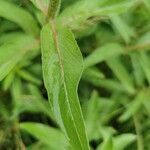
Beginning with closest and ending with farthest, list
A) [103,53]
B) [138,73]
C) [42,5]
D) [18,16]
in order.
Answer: [42,5], [18,16], [103,53], [138,73]

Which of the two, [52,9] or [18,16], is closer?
[52,9]

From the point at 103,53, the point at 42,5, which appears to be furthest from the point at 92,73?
the point at 42,5

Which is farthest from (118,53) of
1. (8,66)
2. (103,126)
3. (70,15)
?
(8,66)

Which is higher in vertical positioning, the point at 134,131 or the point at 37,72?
the point at 37,72

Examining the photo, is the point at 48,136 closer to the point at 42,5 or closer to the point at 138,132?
the point at 138,132

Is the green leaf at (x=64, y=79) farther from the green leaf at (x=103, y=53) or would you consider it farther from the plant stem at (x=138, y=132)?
the plant stem at (x=138, y=132)

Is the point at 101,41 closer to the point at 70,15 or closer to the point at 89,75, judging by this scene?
the point at 89,75

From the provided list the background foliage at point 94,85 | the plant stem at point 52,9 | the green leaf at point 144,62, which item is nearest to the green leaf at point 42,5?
the plant stem at point 52,9
